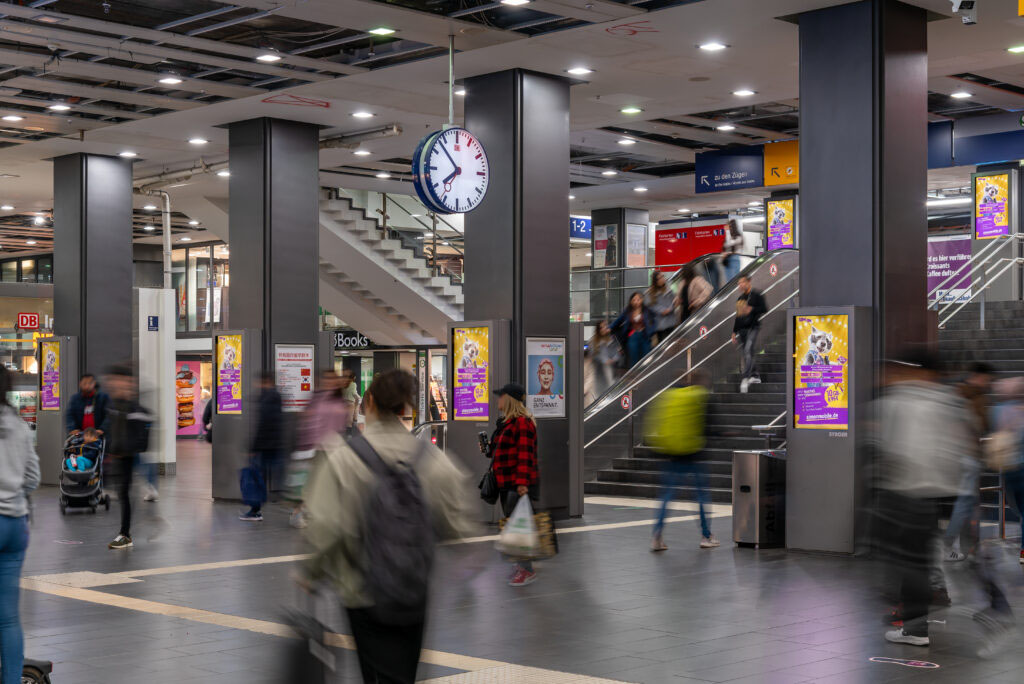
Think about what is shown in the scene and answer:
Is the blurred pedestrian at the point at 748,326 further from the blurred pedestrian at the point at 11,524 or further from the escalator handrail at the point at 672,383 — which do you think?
the blurred pedestrian at the point at 11,524

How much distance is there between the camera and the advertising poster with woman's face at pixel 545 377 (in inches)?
538

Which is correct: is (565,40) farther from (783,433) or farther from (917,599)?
(917,599)

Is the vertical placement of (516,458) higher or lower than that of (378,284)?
lower

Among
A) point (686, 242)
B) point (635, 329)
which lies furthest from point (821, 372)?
point (686, 242)

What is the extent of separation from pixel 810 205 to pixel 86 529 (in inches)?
329

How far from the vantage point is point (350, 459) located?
3.98 meters

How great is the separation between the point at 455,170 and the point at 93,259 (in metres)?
8.93

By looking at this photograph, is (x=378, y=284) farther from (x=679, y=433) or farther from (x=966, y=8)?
(x=966, y=8)

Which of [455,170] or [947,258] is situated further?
[947,258]

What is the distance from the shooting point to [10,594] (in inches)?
206

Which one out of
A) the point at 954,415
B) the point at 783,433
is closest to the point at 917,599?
the point at 954,415

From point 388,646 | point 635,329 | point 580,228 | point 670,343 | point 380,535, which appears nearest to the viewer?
point 380,535

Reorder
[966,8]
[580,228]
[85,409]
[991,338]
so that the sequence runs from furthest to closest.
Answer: [580,228]
[991,338]
[85,409]
[966,8]

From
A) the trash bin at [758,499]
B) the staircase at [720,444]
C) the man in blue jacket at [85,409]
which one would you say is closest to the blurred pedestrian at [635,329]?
the staircase at [720,444]
